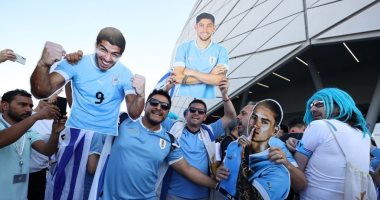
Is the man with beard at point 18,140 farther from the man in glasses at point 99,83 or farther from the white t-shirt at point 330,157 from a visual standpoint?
the white t-shirt at point 330,157

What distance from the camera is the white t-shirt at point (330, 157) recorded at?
7.27ft

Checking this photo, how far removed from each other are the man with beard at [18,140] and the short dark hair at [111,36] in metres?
0.77

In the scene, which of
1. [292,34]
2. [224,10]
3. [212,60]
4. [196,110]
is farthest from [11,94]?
[224,10]

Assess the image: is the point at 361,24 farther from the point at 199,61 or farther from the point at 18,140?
the point at 18,140

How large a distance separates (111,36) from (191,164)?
1.63 m

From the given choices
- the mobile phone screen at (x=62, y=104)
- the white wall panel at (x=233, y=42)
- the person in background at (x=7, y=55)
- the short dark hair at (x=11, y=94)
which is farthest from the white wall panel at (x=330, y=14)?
the person in background at (x=7, y=55)

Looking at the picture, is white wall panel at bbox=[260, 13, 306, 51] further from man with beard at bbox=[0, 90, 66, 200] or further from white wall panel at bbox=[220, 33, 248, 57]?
man with beard at bbox=[0, 90, 66, 200]

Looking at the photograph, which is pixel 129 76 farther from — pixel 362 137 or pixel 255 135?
pixel 362 137

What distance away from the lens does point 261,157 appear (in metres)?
2.18

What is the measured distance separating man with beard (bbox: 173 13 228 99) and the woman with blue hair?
61.1 inches

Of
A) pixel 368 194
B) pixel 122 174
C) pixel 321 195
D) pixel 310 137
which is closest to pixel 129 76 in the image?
pixel 122 174

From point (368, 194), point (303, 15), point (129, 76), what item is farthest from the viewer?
point (303, 15)

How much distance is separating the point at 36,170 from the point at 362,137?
3.64 meters

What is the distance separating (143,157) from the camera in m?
2.82
